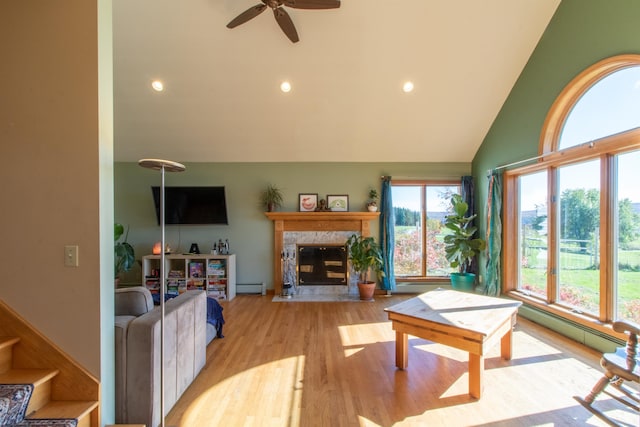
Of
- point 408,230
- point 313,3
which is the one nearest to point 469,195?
point 408,230

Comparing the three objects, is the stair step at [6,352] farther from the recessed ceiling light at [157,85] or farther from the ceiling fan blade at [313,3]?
the recessed ceiling light at [157,85]

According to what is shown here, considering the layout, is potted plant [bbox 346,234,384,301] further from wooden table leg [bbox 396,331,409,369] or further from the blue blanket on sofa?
the blue blanket on sofa

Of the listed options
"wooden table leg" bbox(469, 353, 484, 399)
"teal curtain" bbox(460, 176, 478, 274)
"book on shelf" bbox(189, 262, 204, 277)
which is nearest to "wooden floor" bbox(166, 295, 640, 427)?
"wooden table leg" bbox(469, 353, 484, 399)

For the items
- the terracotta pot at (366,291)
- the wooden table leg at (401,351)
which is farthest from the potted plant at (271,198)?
the wooden table leg at (401,351)

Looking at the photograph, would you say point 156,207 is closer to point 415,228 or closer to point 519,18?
point 415,228

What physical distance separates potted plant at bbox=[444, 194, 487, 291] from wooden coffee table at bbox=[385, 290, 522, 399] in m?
1.88

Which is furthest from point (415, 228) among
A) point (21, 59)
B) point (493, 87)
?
point (21, 59)

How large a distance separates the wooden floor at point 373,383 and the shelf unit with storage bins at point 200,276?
149cm

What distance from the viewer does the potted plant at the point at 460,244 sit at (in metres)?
4.64

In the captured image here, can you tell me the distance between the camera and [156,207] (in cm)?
511

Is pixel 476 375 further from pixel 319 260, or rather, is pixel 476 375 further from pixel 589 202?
pixel 319 260

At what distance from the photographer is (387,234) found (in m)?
5.01

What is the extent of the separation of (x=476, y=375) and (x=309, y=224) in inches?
136

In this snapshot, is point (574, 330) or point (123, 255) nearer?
point (574, 330)
